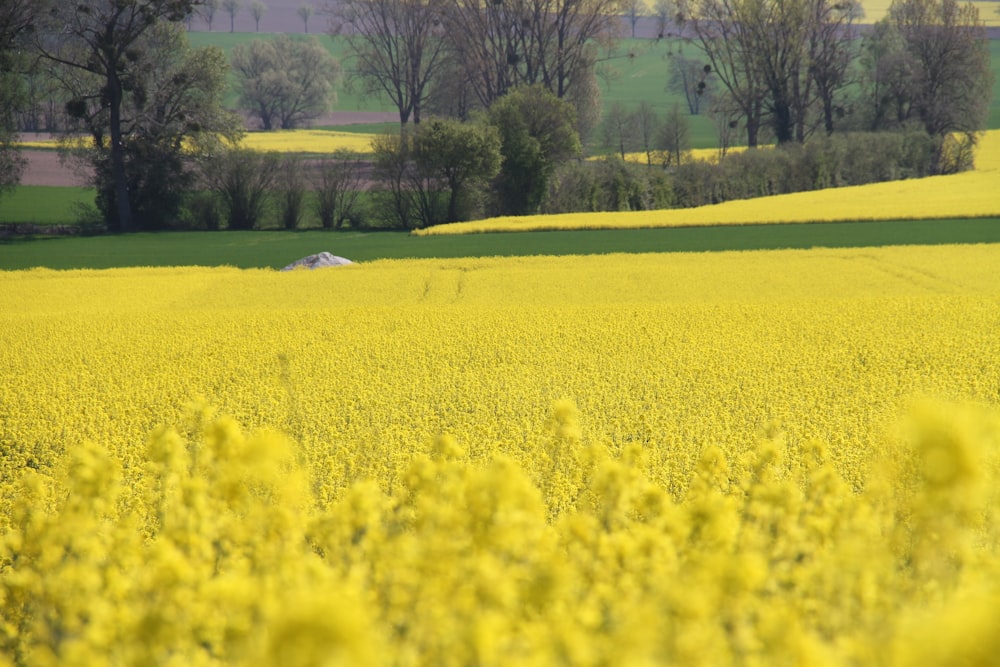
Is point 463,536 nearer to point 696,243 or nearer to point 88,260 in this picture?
point 696,243

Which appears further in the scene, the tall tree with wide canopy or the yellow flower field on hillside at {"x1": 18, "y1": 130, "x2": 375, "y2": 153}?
the yellow flower field on hillside at {"x1": 18, "y1": 130, "x2": 375, "y2": 153}

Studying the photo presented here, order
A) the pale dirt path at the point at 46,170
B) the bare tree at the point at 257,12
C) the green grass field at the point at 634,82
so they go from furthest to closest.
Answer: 1. the bare tree at the point at 257,12
2. the green grass field at the point at 634,82
3. the pale dirt path at the point at 46,170

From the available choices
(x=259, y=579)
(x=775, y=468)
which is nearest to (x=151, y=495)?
(x=259, y=579)

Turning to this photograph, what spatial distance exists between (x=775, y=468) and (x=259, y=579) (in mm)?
3801

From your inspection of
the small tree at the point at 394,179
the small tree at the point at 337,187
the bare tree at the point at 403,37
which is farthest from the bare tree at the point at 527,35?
the small tree at the point at 337,187

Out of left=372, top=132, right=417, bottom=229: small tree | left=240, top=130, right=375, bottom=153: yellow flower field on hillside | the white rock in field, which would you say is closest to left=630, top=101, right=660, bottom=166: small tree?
left=240, top=130, right=375, bottom=153: yellow flower field on hillside

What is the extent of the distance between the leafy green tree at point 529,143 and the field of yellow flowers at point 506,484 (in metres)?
29.9

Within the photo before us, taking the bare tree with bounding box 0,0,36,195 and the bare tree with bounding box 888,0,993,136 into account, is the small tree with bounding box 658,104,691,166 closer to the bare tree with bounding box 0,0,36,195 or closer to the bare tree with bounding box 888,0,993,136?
the bare tree with bounding box 888,0,993,136

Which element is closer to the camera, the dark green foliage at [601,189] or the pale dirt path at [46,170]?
the dark green foliage at [601,189]

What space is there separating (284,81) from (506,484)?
99.8 m

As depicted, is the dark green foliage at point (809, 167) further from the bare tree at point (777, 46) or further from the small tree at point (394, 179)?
the small tree at point (394, 179)

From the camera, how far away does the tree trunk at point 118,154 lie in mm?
40031

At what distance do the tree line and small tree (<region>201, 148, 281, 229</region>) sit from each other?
0.35ft

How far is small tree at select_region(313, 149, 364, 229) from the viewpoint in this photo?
4334 cm
